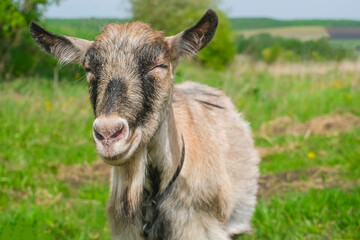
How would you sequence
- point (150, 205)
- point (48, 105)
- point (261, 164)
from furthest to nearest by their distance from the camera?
point (48, 105), point (261, 164), point (150, 205)

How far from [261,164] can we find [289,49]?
12.7 m

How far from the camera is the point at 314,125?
956 centimetres

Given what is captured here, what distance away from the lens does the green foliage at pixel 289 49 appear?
Result: 45.7 feet

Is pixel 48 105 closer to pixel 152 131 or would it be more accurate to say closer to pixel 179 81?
pixel 179 81

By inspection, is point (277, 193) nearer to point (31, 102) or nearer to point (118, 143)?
point (118, 143)

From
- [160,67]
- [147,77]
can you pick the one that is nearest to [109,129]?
[147,77]

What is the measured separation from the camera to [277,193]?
19.8 feet

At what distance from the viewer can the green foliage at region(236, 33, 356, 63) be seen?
13.9 meters

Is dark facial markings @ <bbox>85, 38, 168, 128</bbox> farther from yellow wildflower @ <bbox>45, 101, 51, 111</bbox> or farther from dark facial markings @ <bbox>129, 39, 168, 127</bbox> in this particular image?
yellow wildflower @ <bbox>45, 101, 51, 111</bbox>

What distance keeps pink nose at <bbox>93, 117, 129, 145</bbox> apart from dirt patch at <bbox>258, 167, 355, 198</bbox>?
11.8 feet

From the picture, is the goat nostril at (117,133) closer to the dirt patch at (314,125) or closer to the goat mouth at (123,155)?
the goat mouth at (123,155)

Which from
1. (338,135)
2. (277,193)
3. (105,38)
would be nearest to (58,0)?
(338,135)

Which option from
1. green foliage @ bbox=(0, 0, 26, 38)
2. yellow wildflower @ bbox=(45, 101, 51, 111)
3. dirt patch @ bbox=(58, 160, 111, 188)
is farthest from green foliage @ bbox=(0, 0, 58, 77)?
dirt patch @ bbox=(58, 160, 111, 188)

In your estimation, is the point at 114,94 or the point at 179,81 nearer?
the point at 114,94
